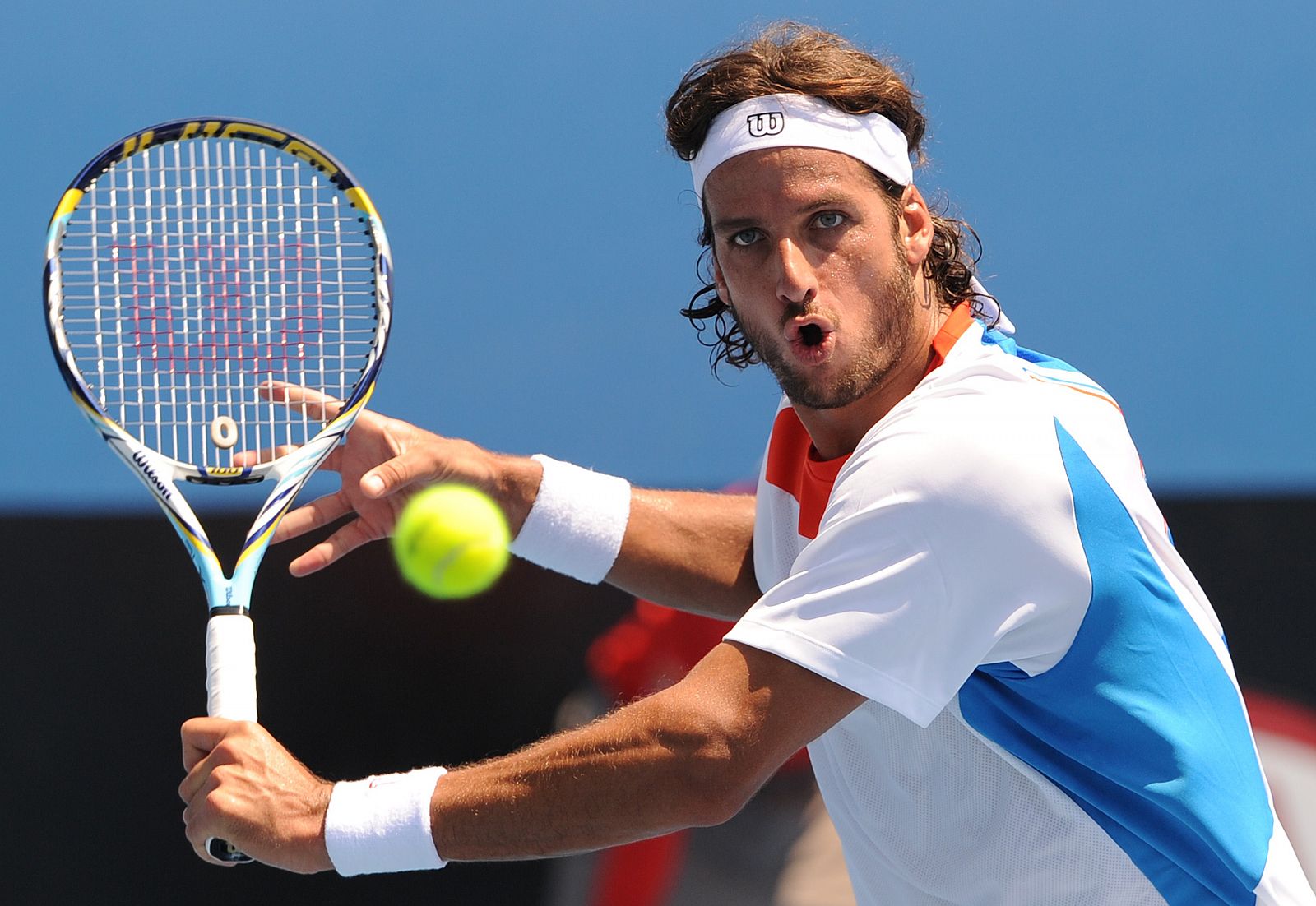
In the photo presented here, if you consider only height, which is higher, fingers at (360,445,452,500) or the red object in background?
fingers at (360,445,452,500)

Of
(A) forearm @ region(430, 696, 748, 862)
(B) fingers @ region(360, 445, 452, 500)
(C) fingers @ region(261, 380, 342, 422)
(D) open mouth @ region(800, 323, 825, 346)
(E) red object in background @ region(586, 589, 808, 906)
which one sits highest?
(D) open mouth @ region(800, 323, 825, 346)

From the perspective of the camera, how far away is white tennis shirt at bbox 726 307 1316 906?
1575 mm

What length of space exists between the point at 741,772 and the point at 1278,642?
2040mm

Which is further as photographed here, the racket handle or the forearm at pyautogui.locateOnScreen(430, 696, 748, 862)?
the racket handle

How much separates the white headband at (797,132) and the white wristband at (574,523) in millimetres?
562

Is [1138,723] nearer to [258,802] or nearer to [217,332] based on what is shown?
[258,802]

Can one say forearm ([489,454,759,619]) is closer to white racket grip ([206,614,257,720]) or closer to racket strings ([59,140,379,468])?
racket strings ([59,140,379,468])

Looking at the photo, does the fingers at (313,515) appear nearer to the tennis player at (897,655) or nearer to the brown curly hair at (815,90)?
the tennis player at (897,655)

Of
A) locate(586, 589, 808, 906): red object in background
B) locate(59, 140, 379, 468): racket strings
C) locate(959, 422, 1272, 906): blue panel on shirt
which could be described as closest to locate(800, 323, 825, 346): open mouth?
locate(959, 422, 1272, 906): blue panel on shirt

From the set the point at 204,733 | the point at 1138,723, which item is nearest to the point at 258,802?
the point at 204,733

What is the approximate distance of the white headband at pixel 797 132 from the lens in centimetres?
200

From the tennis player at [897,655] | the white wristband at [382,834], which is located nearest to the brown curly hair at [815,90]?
the tennis player at [897,655]

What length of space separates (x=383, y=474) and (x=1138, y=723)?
1.10m

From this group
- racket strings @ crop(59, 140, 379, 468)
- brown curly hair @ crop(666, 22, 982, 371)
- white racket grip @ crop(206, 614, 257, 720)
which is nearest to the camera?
white racket grip @ crop(206, 614, 257, 720)
